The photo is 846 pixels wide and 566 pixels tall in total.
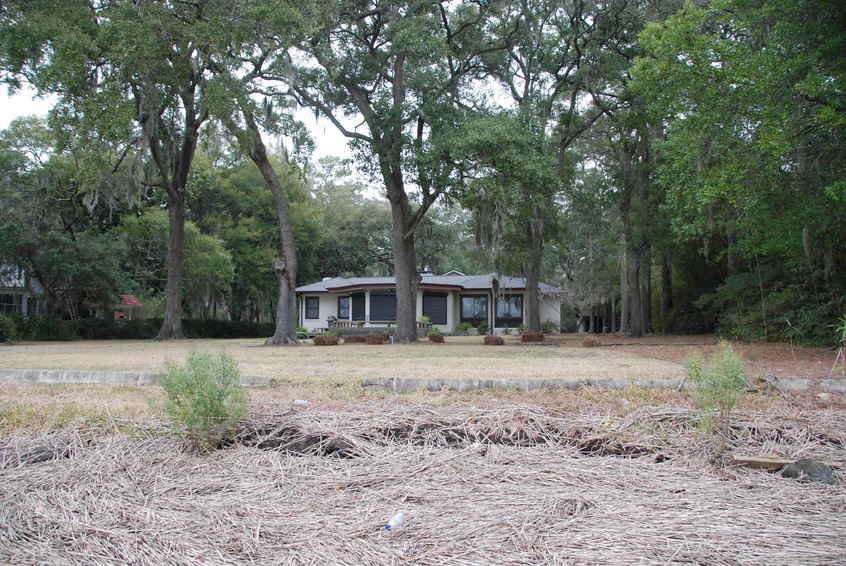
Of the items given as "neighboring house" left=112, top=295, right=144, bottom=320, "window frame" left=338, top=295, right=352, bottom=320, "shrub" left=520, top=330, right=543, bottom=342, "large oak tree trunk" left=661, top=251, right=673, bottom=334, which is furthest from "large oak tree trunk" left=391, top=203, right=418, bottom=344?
"neighboring house" left=112, top=295, right=144, bottom=320

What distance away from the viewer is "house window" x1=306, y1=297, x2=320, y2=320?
3034 centimetres

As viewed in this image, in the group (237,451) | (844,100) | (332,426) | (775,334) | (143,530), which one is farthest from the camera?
(775,334)

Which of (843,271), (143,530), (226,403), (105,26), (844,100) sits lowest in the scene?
(143,530)

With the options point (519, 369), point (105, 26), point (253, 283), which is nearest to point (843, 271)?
point (519, 369)

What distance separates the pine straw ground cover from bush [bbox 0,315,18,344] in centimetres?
1774

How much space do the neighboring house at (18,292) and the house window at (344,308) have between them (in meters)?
13.0

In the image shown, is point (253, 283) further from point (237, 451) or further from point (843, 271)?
point (237, 451)

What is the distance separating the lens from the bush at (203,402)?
3.44m

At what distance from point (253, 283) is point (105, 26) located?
1923 cm

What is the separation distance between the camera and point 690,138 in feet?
37.7

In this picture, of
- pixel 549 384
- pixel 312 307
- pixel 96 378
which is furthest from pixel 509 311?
pixel 96 378

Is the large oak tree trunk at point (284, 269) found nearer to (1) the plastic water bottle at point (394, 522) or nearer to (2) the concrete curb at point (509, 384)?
(2) the concrete curb at point (509, 384)

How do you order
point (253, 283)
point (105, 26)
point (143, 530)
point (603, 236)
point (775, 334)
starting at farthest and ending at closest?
1. point (253, 283)
2. point (603, 236)
3. point (775, 334)
4. point (105, 26)
5. point (143, 530)

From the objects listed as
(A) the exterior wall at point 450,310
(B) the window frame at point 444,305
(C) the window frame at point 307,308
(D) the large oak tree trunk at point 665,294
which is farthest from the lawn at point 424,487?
(C) the window frame at point 307,308
